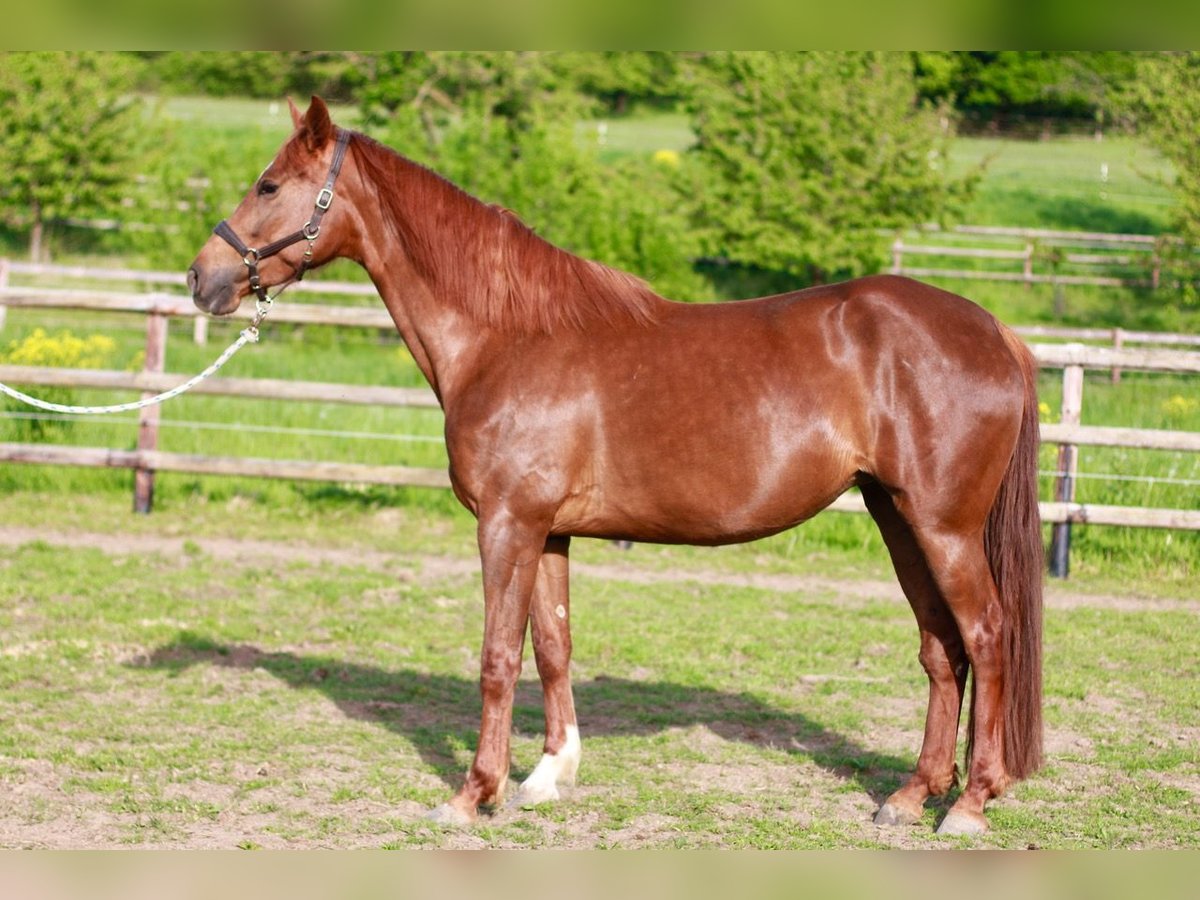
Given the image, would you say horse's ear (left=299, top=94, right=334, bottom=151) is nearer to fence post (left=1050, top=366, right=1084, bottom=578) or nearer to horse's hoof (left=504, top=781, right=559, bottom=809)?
horse's hoof (left=504, top=781, right=559, bottom=809)

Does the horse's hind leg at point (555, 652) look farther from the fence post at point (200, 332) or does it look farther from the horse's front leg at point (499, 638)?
the fence post at point (200, 332)

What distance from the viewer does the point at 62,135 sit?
2197 cm

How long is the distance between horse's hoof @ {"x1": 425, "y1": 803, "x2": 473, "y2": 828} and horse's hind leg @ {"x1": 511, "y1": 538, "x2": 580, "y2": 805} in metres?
0.41

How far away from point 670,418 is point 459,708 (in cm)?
215

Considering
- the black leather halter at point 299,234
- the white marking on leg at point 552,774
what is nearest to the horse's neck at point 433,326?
the black leather halter at point 299,234

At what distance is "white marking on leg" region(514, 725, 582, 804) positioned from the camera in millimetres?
4539

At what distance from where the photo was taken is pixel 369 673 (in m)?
6.25

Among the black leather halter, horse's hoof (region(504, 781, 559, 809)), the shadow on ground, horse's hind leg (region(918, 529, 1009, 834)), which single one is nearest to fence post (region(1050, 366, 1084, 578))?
the shadow on ground

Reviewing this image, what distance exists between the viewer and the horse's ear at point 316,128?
4340 millimetres

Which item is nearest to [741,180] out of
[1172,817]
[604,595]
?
[604,595]

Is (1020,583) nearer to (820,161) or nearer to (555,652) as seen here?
(555,652)

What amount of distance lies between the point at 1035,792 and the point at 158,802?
10.6 ft

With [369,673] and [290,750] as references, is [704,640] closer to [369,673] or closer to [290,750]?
[369,673]

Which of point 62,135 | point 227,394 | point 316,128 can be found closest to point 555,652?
point 316,128
